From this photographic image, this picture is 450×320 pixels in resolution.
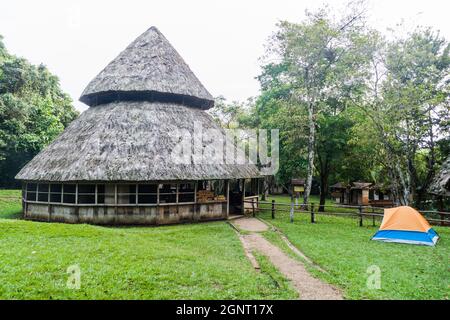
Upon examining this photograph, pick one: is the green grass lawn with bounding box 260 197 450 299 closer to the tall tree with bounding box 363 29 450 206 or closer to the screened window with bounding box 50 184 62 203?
the tall tree with bounding box 363 29 450 206

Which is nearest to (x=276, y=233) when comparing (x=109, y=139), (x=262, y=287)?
(x=262, y=287)

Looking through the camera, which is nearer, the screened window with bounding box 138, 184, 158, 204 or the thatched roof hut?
the thatched roof hut

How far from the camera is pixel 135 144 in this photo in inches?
688

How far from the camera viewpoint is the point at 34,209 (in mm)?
17750

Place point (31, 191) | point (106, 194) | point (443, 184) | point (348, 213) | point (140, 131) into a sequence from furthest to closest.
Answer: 1. point (140, 131)
2. point (31, 191)
3. point (348, 213)
4. point (106, 194)
5. point (443, 184)

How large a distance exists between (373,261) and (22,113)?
28.6 meters

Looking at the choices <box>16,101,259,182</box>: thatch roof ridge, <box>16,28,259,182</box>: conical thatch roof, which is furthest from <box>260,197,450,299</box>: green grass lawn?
<box>16,28,259,182</box>: conical thatch roof

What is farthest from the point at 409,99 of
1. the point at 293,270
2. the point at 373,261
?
the point at 293,270

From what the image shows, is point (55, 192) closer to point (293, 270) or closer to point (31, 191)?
point (31, 191)

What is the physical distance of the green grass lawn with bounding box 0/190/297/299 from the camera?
259 inches

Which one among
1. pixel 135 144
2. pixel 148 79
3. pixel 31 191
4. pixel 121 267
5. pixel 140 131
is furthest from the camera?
pixel 148 79

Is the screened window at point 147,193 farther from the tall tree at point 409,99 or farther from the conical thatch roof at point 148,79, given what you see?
the tall tree at point 409,99

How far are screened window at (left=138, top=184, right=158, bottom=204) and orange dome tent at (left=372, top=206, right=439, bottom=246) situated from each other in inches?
426
